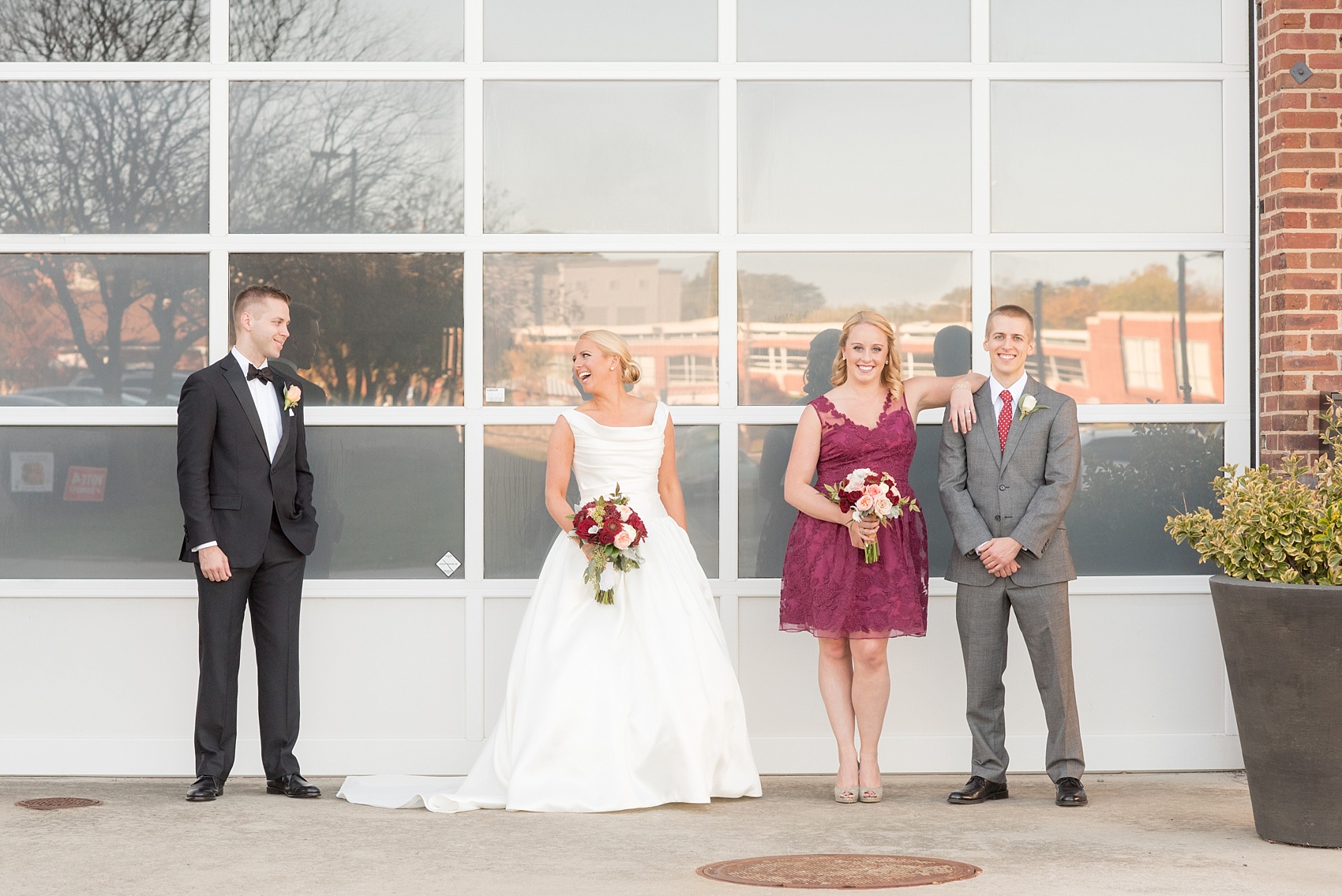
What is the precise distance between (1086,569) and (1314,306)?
4.95 ft

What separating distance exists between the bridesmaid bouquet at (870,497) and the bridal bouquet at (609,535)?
2.64 ft

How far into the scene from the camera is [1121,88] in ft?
20.5

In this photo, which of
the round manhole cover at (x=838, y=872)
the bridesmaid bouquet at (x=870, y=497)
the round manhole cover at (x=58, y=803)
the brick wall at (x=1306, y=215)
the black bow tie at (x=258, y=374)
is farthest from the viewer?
the brick wall at (x=1306, y=215)

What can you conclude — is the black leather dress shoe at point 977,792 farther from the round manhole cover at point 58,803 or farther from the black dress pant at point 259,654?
the round manhole cover at point 58,803

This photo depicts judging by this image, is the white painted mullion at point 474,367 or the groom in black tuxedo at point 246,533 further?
the white painted mullion at point 474,367

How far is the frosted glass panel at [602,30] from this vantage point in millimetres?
6195

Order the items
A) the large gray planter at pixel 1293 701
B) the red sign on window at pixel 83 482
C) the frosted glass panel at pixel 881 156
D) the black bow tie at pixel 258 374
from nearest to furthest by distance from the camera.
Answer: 1. the large gray planter at pixel 1293 701
2. the black bow tie at pixel 258 374
3. the red sign on window at pixel 83 482
4. the frosted glass panel at pixel 881 156

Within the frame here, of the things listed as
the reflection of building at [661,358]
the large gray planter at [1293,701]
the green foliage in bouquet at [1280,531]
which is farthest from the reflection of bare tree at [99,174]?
the large gray planter at [1293,701]

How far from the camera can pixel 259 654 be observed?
5.64 meters

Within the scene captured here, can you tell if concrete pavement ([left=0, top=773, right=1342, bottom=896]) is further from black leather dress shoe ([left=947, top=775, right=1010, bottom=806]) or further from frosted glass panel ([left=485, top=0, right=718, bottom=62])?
frosted glass panel ([left=485, top=0, right=718, bottom=62])

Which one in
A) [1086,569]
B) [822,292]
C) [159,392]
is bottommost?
[1086,569]

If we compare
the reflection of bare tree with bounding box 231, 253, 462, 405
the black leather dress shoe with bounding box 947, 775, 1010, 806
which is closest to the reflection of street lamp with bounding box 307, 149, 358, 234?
the reflection of bare tree with bounding box 231, 253, 462, 405

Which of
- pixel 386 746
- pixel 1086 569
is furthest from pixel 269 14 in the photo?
pixel 1086 569

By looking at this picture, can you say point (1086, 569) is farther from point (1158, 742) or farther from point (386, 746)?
point (386, 746)
